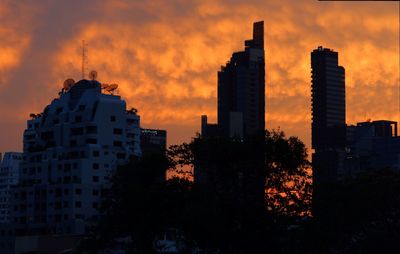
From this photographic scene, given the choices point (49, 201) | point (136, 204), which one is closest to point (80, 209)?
point (49, 201)

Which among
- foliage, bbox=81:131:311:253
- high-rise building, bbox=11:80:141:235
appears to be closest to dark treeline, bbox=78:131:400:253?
foliage, bbox=81:131:311:253

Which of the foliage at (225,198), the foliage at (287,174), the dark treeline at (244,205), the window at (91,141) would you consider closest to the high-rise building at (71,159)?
the window at (91,141)

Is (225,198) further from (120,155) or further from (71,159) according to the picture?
(120,155)

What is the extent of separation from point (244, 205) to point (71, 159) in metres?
92.6

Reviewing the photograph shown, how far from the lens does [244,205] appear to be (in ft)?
239

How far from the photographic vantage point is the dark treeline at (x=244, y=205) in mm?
73000

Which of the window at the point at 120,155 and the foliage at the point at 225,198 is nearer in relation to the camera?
the foliage at the point at 225,198

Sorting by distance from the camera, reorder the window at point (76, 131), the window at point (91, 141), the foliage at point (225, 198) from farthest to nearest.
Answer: the window at point (76, 131)
the window at point (91, 141)
the foliage at point (225, 198)

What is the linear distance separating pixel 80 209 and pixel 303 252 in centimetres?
8341

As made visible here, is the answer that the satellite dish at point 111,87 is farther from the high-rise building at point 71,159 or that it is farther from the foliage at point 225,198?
the foliage at point 225,198

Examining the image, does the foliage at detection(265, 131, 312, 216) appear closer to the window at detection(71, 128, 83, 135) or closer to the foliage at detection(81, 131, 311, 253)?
the foliage at detection(81, 131, 311, 253)

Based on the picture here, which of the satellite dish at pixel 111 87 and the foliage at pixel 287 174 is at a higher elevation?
the satellite dish at pixel 111 87

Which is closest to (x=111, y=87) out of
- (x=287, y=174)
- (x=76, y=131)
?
(x=76, y=131)

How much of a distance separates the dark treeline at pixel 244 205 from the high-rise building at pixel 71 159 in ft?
210
